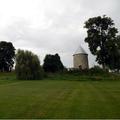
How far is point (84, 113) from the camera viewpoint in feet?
41.6

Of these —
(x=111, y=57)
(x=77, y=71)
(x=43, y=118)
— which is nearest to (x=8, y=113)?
(x=43, y=118)

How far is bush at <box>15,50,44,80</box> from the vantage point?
66.6 meters

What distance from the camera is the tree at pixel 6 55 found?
101 meters

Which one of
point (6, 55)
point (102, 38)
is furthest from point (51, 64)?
point (102, 38)

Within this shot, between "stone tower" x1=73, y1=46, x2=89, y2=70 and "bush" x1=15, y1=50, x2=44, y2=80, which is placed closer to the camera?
"bush" x1=15, y1=50, x2=44, y2=80

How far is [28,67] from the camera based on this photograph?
67.1m

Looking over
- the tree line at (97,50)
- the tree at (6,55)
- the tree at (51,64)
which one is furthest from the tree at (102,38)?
the tree at (6,55)

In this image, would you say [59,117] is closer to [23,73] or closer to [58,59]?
[23,73]

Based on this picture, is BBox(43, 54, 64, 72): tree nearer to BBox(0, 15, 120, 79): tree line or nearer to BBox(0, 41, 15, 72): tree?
BBox(0, 41, 15, 72): tree

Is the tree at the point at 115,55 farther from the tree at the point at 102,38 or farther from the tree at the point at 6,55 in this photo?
the tree at the point at 6,55

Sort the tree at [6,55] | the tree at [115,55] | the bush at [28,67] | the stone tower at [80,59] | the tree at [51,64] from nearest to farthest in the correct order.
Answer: the bush at [28,67]
the tree at [115,55]
the tree at [51,64]
the tree at [6,55]
the stone tower at [80,59]

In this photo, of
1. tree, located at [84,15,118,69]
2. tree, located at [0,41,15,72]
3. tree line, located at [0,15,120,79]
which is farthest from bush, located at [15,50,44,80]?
tree, located at [0,41,15,72]

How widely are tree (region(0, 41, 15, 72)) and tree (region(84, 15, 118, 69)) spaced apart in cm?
3462

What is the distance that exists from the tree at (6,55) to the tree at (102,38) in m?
34.6
